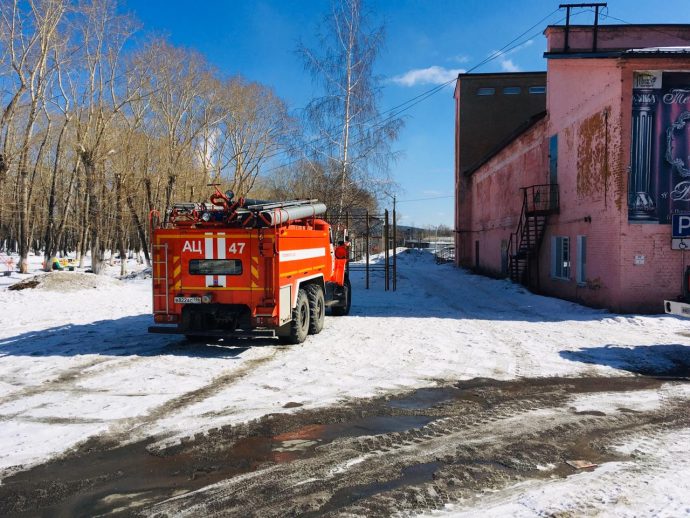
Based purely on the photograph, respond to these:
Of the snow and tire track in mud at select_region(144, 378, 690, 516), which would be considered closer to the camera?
the snow

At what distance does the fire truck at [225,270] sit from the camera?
807 centimetres

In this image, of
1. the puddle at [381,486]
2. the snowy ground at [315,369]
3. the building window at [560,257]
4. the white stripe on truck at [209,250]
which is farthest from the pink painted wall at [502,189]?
the puddle at [381,486]

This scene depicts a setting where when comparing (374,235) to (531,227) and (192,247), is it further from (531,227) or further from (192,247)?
(192,247)

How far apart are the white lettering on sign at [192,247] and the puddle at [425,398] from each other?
13.7 ft

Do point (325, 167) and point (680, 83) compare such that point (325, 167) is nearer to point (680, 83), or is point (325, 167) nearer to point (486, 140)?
point (680, 83)

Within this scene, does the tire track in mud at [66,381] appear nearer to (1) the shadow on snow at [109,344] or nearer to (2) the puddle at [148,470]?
(1) the shadow on snow at [109,344]

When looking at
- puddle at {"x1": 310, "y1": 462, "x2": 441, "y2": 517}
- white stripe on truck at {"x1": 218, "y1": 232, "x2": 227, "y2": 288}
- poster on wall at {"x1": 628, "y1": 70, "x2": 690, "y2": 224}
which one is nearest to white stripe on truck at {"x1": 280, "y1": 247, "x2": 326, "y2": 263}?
white stripe on truck at {"x1": 218, "y1": 232, "x2": 227, "y2": 288}

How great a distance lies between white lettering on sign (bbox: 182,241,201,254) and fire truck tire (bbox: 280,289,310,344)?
1964mm

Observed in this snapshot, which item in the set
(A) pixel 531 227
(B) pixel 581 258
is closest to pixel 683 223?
(B) pixel 581 258

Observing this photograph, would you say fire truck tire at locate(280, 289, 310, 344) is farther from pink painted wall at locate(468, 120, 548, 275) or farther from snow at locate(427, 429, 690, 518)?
pink painted wall at locate(468, 120, 548, 275)

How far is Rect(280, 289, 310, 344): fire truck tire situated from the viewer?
8.96 metres

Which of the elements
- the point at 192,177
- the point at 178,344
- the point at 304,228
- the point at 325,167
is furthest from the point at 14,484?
the point at 192,177

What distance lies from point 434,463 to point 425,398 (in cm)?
189

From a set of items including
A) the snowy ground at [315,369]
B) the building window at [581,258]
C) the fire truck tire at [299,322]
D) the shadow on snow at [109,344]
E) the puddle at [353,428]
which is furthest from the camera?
the building window at [581,258]
